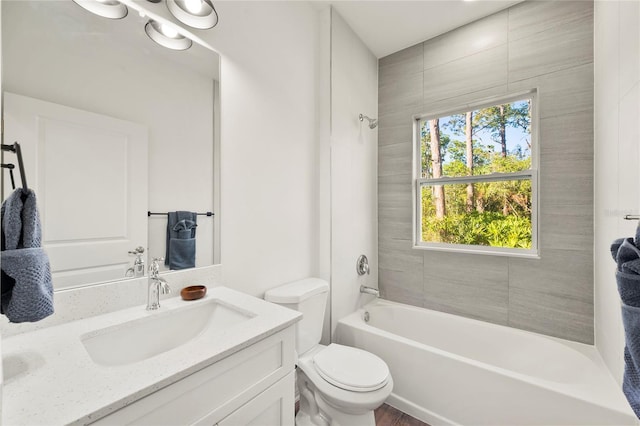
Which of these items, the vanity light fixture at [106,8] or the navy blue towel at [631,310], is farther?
the vanity light fixture at [106,8]

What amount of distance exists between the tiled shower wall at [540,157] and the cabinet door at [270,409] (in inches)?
66.7

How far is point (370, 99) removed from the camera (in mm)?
2496

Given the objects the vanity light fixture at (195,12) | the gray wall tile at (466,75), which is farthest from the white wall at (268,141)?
the gray wall tile at (466,75)

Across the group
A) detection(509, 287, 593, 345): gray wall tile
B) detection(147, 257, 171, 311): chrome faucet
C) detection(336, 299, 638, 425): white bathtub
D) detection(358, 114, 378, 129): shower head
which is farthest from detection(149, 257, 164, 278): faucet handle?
detection(509, 287, 593, 345): gray wall tile

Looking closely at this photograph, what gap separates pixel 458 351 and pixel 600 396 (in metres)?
0.90

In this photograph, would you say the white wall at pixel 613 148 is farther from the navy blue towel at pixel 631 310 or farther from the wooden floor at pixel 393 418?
the wooden floor at pixel 393 418

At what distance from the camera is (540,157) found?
1898 millimetres

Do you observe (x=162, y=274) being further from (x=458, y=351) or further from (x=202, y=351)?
(x=458, y=351)

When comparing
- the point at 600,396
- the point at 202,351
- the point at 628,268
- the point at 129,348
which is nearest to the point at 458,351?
the point at 600,396

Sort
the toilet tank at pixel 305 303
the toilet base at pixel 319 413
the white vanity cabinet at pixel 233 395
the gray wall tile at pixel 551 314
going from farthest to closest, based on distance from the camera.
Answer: the gray wall tile at pixel 551 314 < the toilet tank at pixel 305 303 < the toilet base at pixel 319 413 < the white vanity cabinet at pixel 233 395

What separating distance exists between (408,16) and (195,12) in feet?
5.37

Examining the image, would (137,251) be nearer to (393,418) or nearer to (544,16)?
(393,418)

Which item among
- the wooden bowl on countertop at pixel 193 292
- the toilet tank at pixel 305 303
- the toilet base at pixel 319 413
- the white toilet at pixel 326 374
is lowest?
the toilet base at pixel 319 413

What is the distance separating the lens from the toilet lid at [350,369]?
1.32 meters
